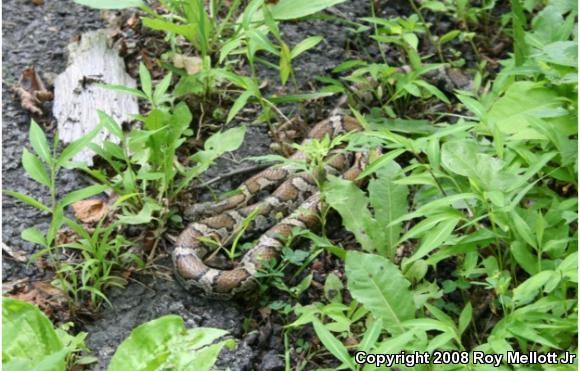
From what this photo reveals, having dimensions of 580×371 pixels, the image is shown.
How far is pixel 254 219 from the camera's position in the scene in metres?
5.78

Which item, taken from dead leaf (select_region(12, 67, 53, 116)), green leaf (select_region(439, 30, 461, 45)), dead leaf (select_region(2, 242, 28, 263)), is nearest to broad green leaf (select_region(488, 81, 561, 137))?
green leaf (select_region(439, 30, 461, 45))

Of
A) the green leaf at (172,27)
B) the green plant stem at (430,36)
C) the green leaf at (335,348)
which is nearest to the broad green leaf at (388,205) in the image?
the green leaf at (335,348)

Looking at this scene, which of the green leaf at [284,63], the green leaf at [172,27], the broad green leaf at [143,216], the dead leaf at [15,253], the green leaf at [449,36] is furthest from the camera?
the green leaf at [449,36]

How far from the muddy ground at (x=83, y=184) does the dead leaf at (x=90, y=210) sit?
20 centimetres

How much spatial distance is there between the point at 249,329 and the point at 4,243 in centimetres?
156

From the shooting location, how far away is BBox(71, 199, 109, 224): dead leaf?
5.69m

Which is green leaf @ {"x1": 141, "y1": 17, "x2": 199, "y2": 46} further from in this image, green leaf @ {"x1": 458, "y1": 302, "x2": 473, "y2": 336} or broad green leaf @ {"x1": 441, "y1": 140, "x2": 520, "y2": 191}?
green leaf @ {"x1": 458, "y1": 302, "x2": 473, "y2": 336}

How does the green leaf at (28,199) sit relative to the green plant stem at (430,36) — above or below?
above

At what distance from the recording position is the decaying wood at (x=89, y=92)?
620 centimetres

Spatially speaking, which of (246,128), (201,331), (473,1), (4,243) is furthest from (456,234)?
(473,1)

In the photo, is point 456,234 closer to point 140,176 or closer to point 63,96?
point 140,176

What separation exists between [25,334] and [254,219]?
1976 millimetres

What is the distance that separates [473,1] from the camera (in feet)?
24.4

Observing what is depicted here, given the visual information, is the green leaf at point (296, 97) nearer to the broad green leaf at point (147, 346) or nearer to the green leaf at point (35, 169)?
the green leaf at point (35, 169)
